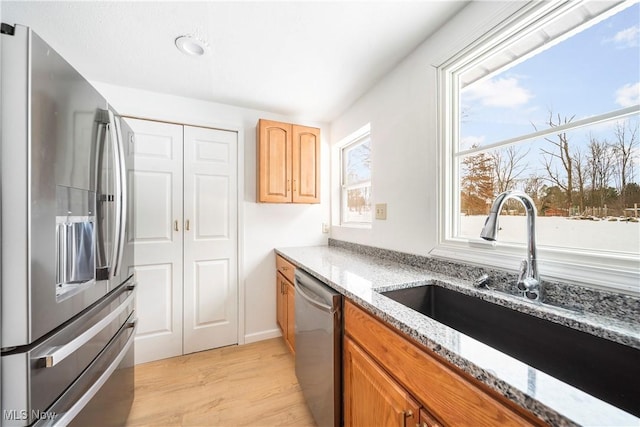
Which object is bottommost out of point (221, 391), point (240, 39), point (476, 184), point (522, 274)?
point (221, 391)

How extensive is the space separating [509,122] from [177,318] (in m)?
2.79

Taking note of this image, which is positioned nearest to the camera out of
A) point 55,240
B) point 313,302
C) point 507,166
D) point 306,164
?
point 55,240

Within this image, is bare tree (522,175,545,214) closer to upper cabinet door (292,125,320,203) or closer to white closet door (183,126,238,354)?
upper cabinet door (292,125,320,203)

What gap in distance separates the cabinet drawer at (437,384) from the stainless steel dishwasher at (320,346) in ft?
0.73

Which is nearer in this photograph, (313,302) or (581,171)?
(581,171)

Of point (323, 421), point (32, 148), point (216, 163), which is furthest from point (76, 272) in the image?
point (216, 163)

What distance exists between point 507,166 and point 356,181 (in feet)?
4.51

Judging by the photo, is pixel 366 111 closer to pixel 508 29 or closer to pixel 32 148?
pixel 508 29

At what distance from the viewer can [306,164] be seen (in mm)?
2393

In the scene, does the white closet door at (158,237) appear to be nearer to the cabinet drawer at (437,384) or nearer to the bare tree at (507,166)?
the cabinet drawer at (437,384)

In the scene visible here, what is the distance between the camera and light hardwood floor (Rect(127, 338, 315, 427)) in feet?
4.75

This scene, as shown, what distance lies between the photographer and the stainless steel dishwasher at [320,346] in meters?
1.15

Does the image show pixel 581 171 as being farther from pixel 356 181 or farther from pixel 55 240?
pixel 55 240

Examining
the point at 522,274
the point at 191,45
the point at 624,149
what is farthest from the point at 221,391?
the point at 624,149
